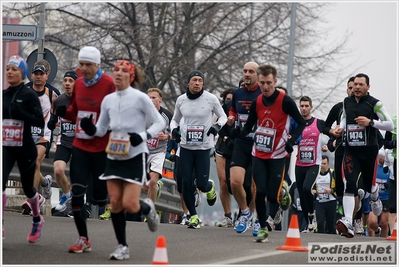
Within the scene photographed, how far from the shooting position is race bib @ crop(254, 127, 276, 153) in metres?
12.6

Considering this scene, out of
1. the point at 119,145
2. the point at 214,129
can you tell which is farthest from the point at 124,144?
the point at 214,129

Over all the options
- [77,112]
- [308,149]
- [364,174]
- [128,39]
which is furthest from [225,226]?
[128,39]

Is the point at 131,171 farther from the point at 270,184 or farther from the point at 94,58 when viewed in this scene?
the point at 270,184

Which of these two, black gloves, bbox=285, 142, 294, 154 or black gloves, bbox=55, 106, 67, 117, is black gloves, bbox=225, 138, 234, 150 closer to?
black gloves, bbox=285, 142, 294, 154

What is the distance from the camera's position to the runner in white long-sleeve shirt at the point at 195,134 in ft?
49.5

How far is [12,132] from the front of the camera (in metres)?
11.2

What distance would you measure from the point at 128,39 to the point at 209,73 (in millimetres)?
2778

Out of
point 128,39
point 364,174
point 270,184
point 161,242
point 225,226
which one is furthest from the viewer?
point 128,39

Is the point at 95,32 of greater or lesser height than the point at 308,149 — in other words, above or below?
above

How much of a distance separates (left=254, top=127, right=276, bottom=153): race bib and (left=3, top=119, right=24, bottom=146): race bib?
3091 millimetres

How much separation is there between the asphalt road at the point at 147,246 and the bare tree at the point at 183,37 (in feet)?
52.1

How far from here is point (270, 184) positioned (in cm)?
1269

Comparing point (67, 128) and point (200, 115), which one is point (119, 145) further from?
point (67, 128)

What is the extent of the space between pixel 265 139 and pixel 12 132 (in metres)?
3.24
